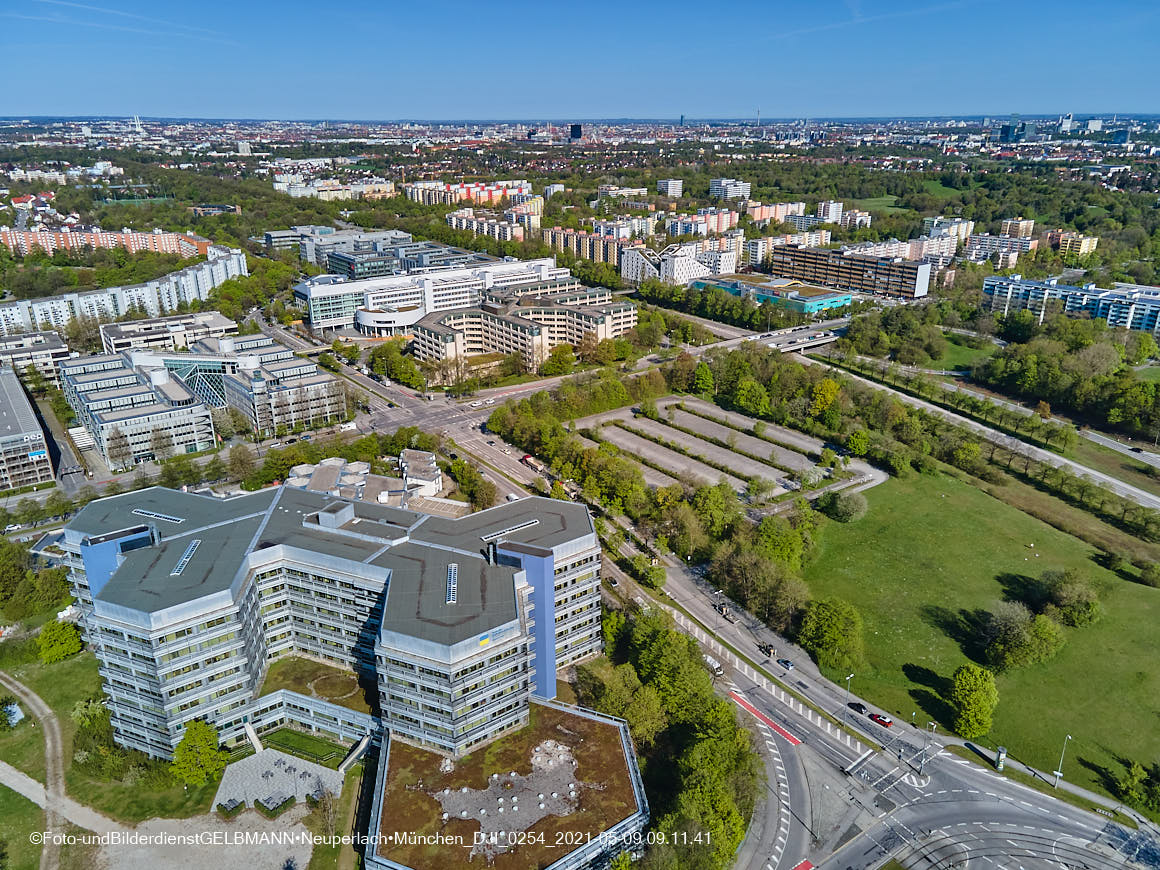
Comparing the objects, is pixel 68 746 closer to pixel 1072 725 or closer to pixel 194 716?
pixel 194 716

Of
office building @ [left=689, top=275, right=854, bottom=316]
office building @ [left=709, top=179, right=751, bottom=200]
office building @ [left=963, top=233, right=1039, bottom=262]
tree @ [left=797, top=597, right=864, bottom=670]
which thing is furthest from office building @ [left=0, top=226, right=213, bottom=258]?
office building @ [left=963, top=233, right=1039, bottom=262]

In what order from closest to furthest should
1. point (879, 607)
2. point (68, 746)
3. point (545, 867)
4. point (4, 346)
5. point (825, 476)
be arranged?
point (545, 867), point (68, 746), point (879, 607), point (825, 476), point (4, 346)

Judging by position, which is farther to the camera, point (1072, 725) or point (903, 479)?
point (903, 479)

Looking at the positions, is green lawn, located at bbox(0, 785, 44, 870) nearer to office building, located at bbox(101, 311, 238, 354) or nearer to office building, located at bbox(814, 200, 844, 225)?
office building, located at bbox(101, 311, 238, 354)

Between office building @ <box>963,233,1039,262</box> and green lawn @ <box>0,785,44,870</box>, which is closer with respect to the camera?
green lawn @ <box>0,785,44,870</box>

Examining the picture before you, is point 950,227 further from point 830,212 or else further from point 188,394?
point 188,394

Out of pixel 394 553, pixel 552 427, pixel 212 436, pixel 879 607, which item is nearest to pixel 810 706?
pixel 879 607
